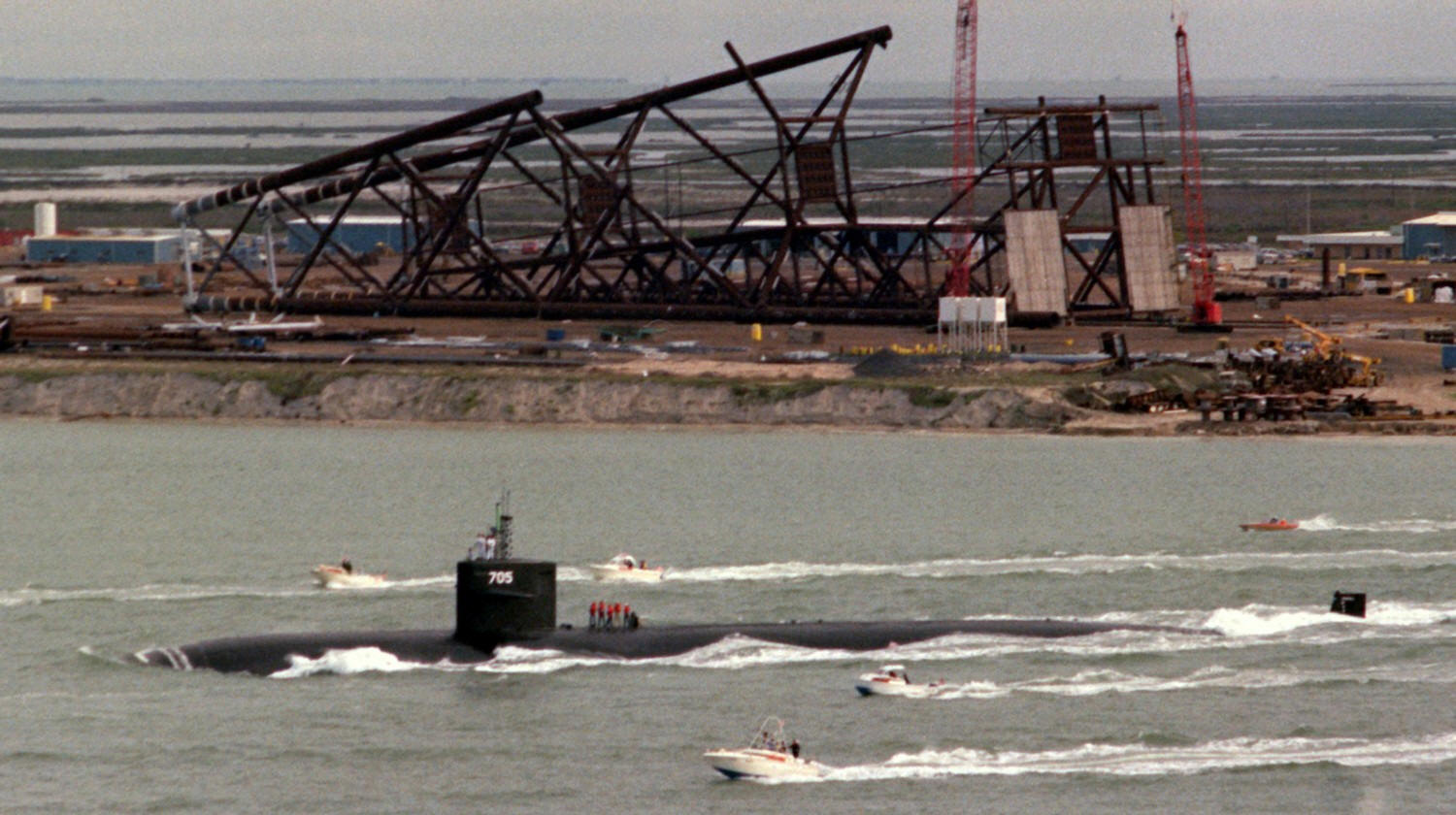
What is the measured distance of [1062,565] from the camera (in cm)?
6525

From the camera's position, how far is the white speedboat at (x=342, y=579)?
62.2 m

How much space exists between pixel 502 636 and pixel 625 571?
1033 cm

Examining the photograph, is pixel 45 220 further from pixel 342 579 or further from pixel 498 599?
pixel 498 599

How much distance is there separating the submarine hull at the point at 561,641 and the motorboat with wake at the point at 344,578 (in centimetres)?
785

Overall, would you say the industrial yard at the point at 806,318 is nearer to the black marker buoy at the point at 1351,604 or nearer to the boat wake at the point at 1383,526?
the boat wake at the point at 1383,526

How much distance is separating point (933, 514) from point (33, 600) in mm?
26570

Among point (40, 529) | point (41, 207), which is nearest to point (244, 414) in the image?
point (40, 529)

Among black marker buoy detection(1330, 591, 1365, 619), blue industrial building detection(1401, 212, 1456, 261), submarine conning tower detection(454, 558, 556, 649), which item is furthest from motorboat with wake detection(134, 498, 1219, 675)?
blue industrial building detection(1401, 212, 1456, 261)

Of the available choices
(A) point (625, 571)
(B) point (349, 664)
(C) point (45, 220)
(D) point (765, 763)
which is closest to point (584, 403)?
(A) point (625, 571)

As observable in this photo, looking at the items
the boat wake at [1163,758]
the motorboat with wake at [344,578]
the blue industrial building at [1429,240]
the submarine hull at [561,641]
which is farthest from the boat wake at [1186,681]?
the blue industrial building at [1429,240]

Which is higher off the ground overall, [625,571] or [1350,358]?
[1350,358]

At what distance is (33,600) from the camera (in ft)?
202

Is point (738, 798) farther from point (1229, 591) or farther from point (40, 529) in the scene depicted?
point (40, 529)

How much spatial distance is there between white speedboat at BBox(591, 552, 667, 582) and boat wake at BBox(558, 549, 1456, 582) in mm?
467
